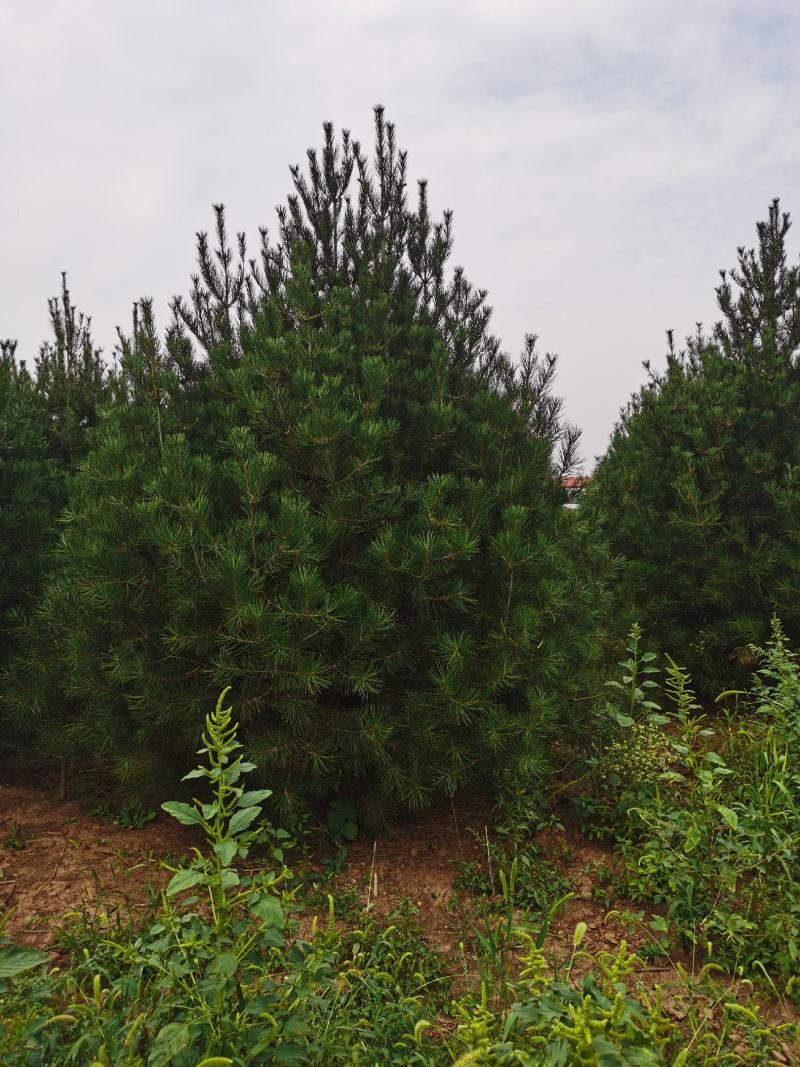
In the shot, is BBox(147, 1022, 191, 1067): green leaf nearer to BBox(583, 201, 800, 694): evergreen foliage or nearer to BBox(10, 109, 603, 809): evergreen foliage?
BBox(10, 109, 603, 809): evergreen foliage

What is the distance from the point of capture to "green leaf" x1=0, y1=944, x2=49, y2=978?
67.0 inches

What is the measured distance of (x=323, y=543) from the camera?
3.50 m

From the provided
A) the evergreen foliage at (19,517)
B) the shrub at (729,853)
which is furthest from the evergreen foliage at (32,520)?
the shrub at (729,853)

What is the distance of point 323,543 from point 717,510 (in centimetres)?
384

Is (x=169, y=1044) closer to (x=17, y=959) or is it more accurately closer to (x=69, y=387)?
(x=17, y=959)

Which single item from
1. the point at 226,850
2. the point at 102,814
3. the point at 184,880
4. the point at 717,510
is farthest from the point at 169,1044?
the point at 717,510

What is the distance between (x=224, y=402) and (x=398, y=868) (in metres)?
2.81

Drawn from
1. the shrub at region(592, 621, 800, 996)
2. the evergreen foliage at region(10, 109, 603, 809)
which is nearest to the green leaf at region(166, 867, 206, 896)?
the evergreen foliage at region(10, 109, 603, 809)

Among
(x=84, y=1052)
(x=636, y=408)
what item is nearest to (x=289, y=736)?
(x=84, y=1052)

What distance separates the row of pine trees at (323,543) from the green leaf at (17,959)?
162 centimetres

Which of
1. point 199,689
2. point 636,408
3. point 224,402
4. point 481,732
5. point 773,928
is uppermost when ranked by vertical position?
point 636,408

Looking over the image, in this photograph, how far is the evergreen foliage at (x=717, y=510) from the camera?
5.79m

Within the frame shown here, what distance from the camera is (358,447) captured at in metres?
3.56

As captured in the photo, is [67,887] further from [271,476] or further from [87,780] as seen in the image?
[271,476]
